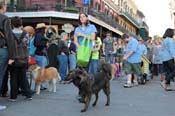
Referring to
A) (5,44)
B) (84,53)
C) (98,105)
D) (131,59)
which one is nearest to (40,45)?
(84,53)

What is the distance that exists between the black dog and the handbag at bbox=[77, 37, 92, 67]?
0.48 meters

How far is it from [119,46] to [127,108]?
13.0 meters

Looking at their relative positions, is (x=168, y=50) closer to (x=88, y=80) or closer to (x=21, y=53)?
(x=88, y=80)

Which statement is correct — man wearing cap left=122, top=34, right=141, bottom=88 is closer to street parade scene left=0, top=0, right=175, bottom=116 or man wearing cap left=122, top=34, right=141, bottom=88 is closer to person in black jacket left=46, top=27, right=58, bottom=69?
street parade scene left=0, top=0, right=175, bottom=116

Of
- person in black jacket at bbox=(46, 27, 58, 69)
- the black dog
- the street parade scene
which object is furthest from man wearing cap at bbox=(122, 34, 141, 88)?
the black dog

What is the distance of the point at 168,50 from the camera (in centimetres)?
1348

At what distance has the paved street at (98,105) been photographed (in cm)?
893

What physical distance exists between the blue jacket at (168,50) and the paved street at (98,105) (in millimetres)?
1411

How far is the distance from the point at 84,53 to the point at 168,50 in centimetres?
420

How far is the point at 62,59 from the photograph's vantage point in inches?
622

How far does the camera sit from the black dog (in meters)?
8.82

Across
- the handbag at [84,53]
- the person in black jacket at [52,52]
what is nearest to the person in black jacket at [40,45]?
the handbag at [84,53]

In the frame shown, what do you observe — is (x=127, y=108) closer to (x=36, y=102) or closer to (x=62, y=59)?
(x=36, y=102)

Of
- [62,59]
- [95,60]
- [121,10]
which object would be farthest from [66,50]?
[121,10]
